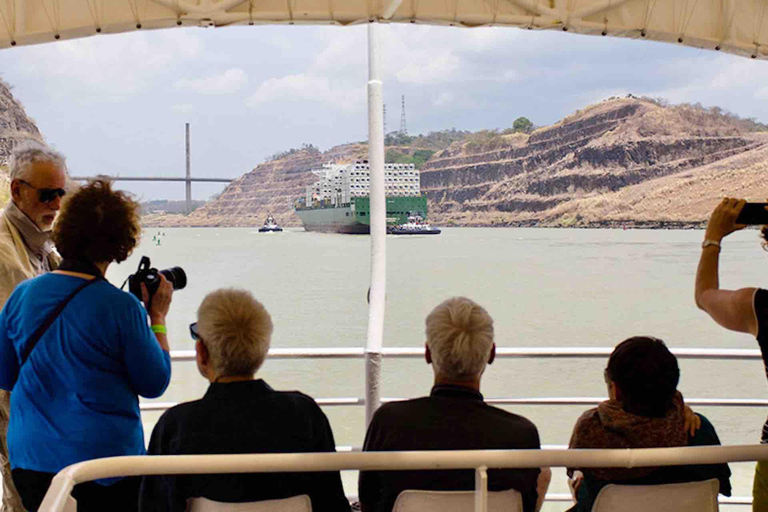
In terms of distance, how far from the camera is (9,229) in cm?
148

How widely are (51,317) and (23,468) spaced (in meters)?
0.26

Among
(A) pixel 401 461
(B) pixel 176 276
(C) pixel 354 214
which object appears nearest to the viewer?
(A) pixel 401 461

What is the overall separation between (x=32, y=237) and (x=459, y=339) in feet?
3.10

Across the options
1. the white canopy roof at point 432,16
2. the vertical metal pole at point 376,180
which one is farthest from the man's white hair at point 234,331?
the vertical metal pole at point 376,180

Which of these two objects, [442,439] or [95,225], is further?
[95,225]

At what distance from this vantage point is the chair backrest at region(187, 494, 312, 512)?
95 centimetres

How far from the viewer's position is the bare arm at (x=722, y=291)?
1.14 m

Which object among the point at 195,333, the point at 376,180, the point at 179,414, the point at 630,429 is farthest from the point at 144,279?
the point at 376,180

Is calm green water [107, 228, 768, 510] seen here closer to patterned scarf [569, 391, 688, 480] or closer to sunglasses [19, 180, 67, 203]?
sunglasses [19, 180, 67, 203]

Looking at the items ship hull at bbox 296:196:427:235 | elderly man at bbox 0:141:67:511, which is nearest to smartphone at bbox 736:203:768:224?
elderly man at bbox 0:141:67:511

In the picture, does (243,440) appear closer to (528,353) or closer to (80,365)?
(80,365)

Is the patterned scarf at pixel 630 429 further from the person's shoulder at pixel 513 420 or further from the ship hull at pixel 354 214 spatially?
the ship hull at pixel 354 214

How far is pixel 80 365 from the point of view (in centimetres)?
117

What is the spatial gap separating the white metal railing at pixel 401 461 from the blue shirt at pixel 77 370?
0.36 metres
